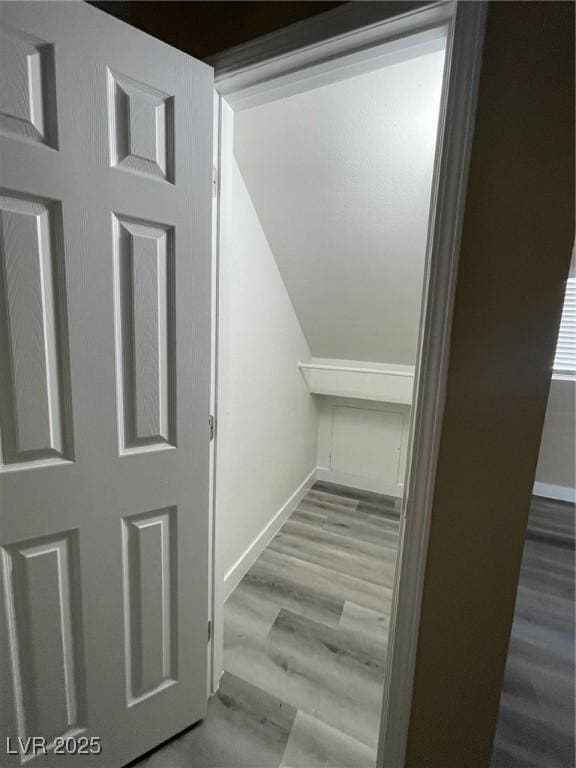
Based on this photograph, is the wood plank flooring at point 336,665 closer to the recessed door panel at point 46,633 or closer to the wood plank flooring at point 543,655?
the wood plank flooring at point 543,655

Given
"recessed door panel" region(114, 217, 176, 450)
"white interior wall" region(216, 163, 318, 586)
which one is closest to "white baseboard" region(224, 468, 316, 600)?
"white interior wall" region(216, 163, 318, 586)

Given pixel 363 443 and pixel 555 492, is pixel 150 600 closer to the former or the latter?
pixel 555 492

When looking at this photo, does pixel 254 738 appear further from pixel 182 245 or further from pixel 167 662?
pixel 182 245

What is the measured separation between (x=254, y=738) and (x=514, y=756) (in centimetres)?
80

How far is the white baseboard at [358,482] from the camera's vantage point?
283 cm

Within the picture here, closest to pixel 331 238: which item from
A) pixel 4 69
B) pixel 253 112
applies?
pixel 253 112

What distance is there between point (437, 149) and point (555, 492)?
77cm

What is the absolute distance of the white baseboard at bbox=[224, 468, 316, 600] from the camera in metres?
1.75

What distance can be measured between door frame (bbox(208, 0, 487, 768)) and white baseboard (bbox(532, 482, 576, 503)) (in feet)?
0.66

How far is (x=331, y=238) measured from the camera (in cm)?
177

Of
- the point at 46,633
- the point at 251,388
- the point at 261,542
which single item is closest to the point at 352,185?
the point at 251,388

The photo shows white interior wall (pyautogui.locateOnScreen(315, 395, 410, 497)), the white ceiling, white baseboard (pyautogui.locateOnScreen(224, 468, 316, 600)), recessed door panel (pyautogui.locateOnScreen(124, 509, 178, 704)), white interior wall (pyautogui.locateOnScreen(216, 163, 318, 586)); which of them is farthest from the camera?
white interior wall (pyautogui.locateOnScreen(315, 395, 410, 497))

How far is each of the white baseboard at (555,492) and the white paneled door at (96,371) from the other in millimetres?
877

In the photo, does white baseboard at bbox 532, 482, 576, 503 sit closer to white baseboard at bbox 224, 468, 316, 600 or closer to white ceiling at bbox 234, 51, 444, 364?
white ceiling at bbox 234, 51, 444, 364
